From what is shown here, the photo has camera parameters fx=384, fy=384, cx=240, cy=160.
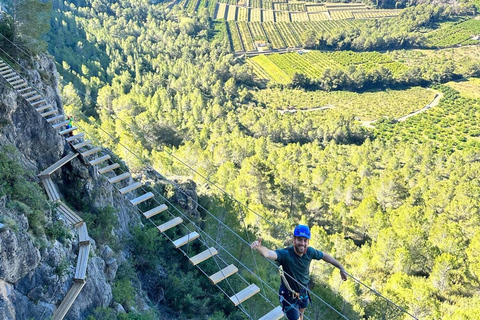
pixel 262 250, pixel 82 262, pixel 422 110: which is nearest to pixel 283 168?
pixel 82 262

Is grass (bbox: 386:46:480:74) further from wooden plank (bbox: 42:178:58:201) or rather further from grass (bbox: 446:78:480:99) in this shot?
wooden plank (bbox: 42:178:58:201)

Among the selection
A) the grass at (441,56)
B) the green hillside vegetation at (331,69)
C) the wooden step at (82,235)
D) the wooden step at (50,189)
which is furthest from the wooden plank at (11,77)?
the grass at (441,56)

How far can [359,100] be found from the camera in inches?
3952

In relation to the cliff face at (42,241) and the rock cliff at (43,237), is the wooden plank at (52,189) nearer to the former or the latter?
the rock cliff at (43,237)

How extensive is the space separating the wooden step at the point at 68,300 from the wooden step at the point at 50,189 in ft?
11.9

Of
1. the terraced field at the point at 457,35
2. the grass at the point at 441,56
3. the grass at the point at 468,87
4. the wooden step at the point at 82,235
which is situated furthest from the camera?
the terraced field at the point at 457,35

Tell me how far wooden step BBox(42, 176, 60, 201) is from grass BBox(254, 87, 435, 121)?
77878mm

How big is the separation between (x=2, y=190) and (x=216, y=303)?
48.3 feet

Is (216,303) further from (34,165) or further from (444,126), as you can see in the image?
(444,126)

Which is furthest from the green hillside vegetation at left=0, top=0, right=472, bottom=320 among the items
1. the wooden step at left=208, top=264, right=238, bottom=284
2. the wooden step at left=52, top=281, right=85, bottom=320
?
the wooden step at left=208, top=264, right=238, bottom=284

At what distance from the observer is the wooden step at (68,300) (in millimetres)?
11706

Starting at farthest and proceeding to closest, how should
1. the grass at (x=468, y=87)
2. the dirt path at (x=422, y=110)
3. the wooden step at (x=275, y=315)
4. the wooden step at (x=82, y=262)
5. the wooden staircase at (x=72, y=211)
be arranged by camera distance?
the grass at (x=468, y=87)
the dirt path at (x=422, y=110)
the wooden step at (x=82, y=262)
the wooden staircase at (x=72, y=211)
the wooden step at (x=275, y=315)

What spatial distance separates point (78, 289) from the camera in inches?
501

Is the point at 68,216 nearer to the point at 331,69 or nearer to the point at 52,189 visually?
the point at 52,189
